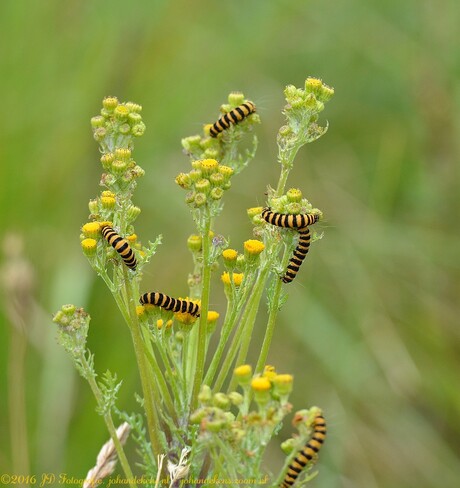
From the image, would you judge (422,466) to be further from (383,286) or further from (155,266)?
(155,266)

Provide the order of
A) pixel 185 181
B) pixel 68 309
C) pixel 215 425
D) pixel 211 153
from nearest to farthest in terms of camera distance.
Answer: pixel 215 425 < pixel 68 309 < pixel 185 181 < pixel 211 153

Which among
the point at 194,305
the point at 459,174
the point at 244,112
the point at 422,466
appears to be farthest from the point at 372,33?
the point at 194,305

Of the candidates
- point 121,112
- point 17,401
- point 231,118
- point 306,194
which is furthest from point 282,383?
point 306,194

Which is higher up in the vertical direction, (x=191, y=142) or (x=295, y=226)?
(x=191, y=142)

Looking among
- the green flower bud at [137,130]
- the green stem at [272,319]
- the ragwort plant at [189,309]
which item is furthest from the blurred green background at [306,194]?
the green stem at [272,319]

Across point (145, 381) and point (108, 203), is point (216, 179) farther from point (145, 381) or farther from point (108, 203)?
point (145, 381)

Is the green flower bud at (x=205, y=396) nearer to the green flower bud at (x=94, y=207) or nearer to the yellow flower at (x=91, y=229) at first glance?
the yellow flower at (x=91, y=229)

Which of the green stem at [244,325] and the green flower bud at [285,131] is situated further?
the green flower bud at [285,131]
